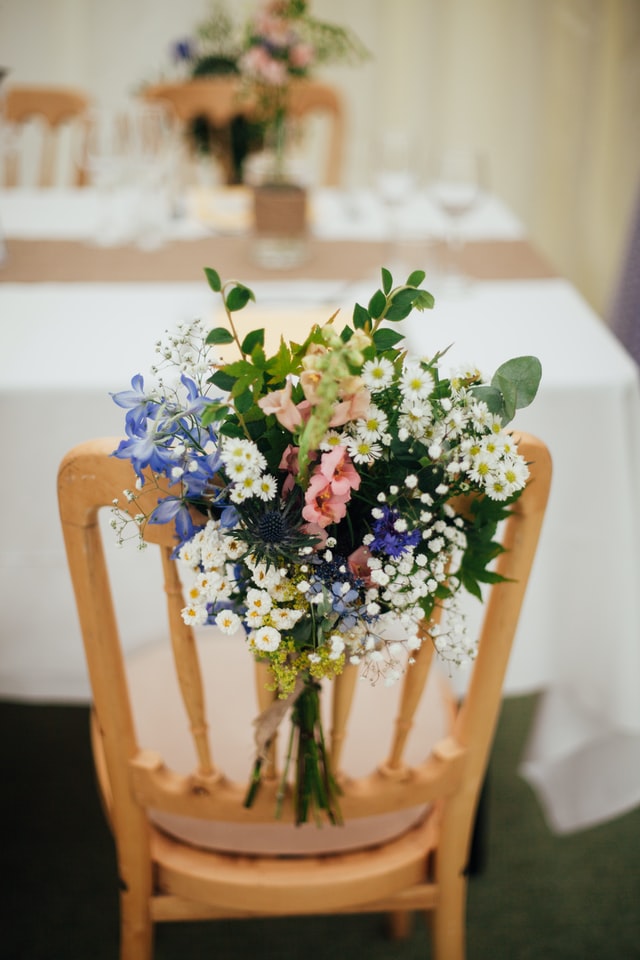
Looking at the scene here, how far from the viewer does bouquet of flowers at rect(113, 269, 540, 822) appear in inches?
22.7

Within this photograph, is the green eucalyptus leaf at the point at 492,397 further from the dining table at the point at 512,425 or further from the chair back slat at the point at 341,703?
the dining table at the point at 512,425

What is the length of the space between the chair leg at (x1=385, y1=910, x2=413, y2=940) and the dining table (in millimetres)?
297

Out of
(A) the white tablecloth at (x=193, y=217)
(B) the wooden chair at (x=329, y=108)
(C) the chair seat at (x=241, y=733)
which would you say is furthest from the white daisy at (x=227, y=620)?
(B) the wooden chair at (x=329, y=108)

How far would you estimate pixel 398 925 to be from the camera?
1357mm

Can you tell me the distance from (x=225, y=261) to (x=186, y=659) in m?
0.94

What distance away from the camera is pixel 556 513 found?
114 centimetres

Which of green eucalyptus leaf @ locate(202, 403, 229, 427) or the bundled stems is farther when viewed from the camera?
the bundled stems

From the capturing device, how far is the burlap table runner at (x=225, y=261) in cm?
146

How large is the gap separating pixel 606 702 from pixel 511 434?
27.1 inches

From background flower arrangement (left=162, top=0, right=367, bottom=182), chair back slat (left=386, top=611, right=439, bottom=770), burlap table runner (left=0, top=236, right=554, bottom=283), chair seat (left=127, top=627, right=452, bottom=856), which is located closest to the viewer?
chair back slat (left=386, top=611, right=439, bottom=770)

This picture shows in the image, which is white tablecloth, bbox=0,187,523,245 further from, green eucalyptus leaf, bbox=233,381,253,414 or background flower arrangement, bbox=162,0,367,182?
green eucalyptus leaf, bbox=233,381,253,414

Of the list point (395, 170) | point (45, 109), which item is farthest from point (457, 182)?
point (45, 109)

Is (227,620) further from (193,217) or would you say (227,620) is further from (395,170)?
(193,217)

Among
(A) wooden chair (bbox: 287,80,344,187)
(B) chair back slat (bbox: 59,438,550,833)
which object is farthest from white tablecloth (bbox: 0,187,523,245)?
(B) chair back slat (bbox: 59,438,550,833)
